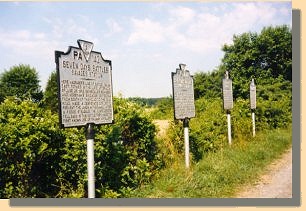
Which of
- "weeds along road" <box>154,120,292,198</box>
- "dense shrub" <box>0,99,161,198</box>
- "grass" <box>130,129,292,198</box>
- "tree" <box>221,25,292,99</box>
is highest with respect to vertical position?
"tree" <box>221,25,292,99</box>

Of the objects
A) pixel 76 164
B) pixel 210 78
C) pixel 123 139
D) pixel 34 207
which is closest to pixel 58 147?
pixel 76 164

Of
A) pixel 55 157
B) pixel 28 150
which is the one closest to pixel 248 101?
pixel 55 157

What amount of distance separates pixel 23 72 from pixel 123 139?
30.4m

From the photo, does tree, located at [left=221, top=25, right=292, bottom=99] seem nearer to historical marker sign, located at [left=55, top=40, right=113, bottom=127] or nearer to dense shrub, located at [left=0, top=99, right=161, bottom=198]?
dense shrub, located at [left=0, top=99, right=161, bottom=198]

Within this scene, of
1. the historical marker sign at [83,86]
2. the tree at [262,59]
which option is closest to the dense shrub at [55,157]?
the historical marker sign at [83,86]

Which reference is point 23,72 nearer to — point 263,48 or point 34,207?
point 263,48

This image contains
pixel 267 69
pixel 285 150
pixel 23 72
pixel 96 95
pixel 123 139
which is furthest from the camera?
pixel 23 72

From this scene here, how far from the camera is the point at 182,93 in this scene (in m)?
8.45

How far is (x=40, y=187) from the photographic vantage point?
651 cm

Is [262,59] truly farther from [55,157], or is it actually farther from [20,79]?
[20,79]

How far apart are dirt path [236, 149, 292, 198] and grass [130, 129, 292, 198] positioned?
19 cm

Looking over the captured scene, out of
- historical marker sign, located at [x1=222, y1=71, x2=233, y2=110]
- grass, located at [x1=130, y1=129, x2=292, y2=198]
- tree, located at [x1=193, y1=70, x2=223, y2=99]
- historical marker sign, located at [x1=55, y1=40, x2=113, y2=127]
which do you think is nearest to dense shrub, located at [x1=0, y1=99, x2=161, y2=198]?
grass, located at [x1=130, y1=129, x2=292, y2=198]

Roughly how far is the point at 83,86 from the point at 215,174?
3.54m

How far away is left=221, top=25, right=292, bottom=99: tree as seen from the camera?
12.6 meters
